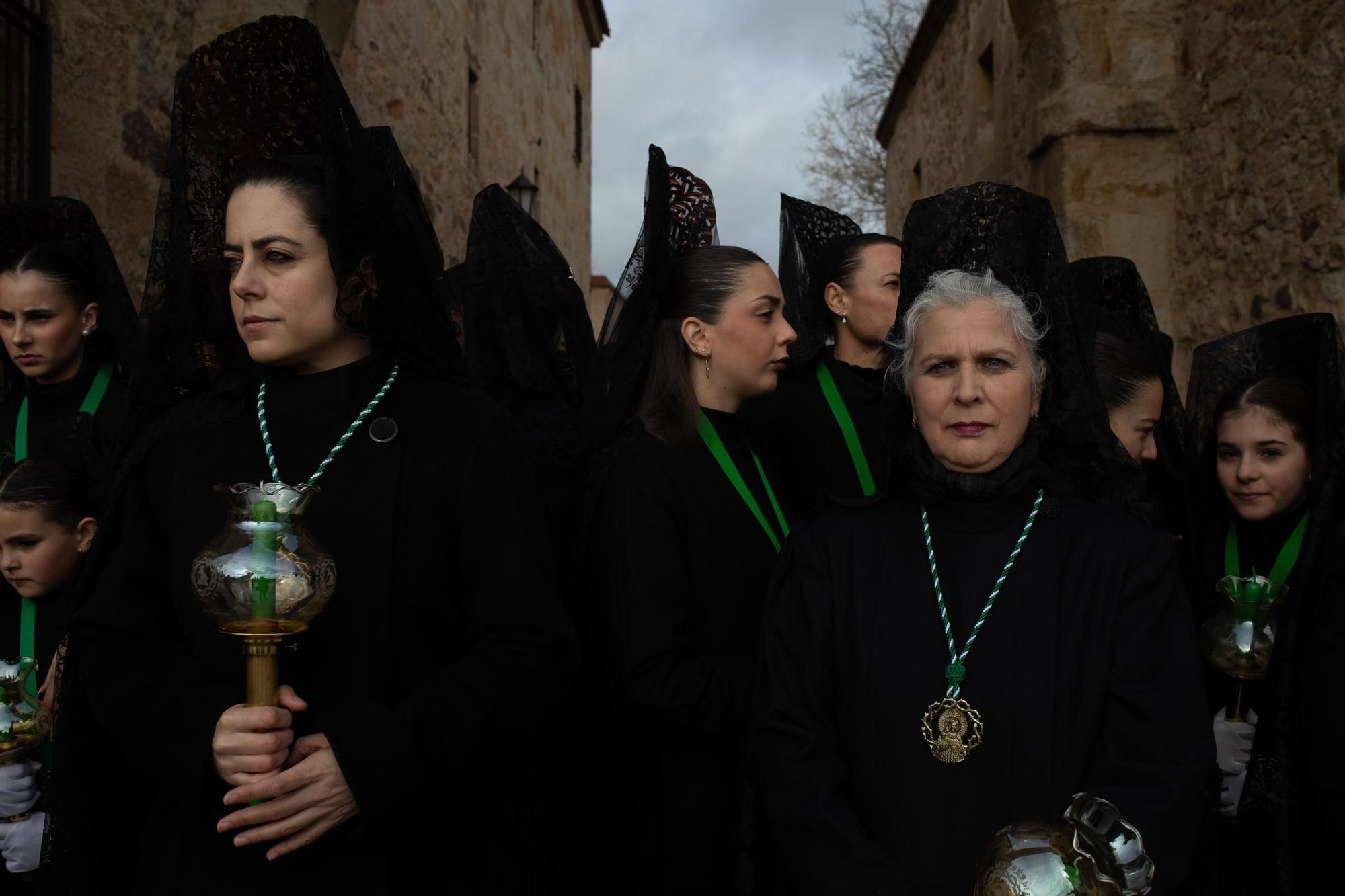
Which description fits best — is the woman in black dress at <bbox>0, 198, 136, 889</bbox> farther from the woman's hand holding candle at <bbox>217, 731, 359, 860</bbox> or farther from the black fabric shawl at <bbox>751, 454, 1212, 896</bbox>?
the black fabric shawl at <bbox>751, 454, 1212, 896</bbox>

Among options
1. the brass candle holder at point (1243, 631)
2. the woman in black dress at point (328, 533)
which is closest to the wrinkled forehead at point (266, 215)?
the woman in black dress at point (328, 533)

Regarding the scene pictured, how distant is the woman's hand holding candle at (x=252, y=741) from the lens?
5.56ft

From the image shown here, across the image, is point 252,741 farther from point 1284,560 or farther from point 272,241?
point 1284,560

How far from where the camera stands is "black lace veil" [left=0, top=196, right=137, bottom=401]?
3414 millimetres

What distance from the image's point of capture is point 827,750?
2.03 metres

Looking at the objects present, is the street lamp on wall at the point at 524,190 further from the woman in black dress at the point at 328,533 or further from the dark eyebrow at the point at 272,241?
the dark eyebrow at the point at 272,241

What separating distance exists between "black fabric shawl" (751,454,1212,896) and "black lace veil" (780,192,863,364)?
2340 millimetres

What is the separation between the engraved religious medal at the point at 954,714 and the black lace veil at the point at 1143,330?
173 centimetres

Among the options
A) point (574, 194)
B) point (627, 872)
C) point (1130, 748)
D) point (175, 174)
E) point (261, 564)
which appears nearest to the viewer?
point (261, 564)

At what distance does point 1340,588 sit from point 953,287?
98 centimetres

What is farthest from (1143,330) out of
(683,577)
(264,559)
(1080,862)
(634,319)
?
(264,559)

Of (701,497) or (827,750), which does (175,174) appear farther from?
(827,750)

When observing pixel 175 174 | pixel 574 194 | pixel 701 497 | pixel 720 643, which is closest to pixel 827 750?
pixel 720 643

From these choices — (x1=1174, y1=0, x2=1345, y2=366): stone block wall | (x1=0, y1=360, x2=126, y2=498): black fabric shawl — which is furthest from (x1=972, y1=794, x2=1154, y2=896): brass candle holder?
(x1=1174, y1=0, x2=1345, y2=366): stone block wall
